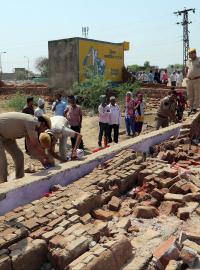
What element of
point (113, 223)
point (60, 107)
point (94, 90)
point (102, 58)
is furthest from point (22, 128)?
point (102, 58)

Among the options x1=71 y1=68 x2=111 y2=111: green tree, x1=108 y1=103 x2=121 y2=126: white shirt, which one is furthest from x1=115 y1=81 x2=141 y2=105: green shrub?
x1=108 y1=103 x2=121 y2=126: white shirt

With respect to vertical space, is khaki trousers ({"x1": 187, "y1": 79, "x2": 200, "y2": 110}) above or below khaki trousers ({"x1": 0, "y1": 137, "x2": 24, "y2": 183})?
above

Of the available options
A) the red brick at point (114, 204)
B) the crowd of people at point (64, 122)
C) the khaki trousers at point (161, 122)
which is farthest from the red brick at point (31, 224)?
the khaki trousers at point (161, 122)

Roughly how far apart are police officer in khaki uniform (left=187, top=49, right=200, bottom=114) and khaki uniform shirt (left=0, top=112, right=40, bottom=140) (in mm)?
4464

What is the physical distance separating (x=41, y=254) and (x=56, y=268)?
0.18 m

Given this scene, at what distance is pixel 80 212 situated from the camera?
4152 mm

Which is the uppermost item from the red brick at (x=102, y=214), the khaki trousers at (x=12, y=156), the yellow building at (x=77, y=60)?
the yellow building at (x=77, y=60)

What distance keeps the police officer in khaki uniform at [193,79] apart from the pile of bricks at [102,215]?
295cm

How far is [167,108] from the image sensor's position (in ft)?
29.5

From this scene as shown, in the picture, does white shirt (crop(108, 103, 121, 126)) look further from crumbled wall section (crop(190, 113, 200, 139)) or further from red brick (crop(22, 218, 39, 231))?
red brick (crop(22, 218, 39, 231))

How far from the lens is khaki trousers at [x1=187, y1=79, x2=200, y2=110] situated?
8.79 metres

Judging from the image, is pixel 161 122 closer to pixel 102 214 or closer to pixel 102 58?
pixel 102 214

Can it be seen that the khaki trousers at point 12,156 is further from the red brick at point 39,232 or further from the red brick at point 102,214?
the red brick at point 39,232

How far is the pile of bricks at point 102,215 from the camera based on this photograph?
3.29 m
